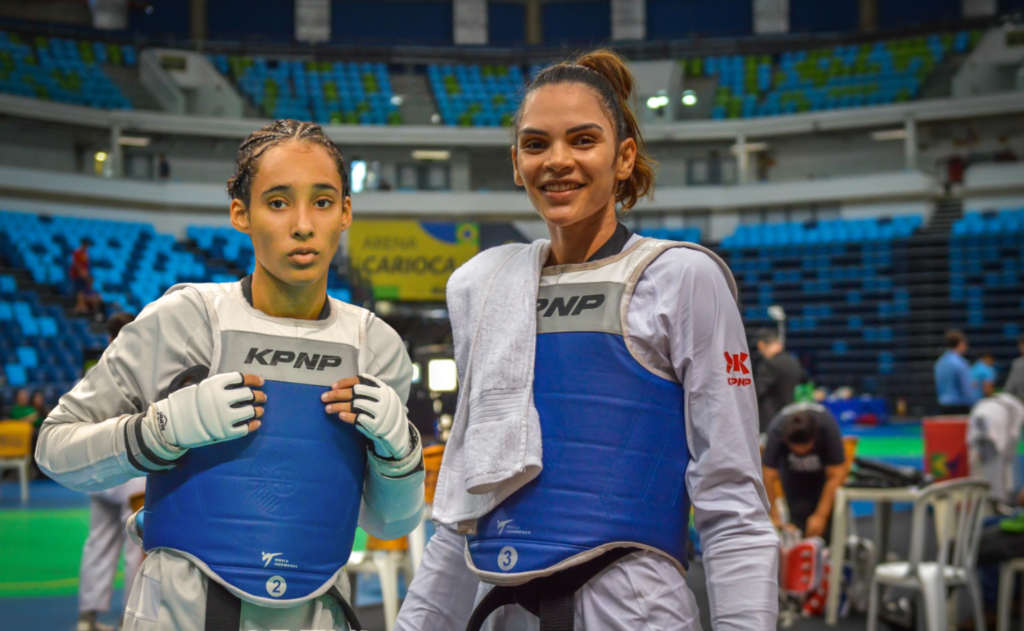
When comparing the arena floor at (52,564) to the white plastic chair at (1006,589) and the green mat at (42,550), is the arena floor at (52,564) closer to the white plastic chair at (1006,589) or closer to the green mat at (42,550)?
the green mat at (42,550)

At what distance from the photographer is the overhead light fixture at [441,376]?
16.2 feet

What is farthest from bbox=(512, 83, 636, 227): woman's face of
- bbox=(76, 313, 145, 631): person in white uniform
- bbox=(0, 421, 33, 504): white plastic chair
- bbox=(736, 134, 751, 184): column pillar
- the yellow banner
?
bbox=(736, 134, 751, 184): column pillar

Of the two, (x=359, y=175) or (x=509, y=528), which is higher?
(x=359, y=175)

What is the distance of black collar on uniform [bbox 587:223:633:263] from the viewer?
1.70m

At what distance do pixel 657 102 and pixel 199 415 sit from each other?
22694mm

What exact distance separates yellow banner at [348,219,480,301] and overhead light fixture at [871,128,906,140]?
36.2ft

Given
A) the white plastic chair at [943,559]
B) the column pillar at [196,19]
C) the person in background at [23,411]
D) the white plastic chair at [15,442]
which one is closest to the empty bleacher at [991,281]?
the white plastic chair at [943,559]

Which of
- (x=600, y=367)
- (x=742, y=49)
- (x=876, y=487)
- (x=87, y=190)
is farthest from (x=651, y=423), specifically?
(x=742, y=49)

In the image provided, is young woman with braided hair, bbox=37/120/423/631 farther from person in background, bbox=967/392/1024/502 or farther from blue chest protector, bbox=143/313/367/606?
person in background, bbox=967/392/1024/502

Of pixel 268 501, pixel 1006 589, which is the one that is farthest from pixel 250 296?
pixel 1006 589

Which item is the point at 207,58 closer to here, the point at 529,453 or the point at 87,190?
the point at 87,190

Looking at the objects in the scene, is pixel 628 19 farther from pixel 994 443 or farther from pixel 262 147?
pixel 262 147

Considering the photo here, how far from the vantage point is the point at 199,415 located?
1584 mm

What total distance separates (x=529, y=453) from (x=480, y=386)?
0.17 metres
